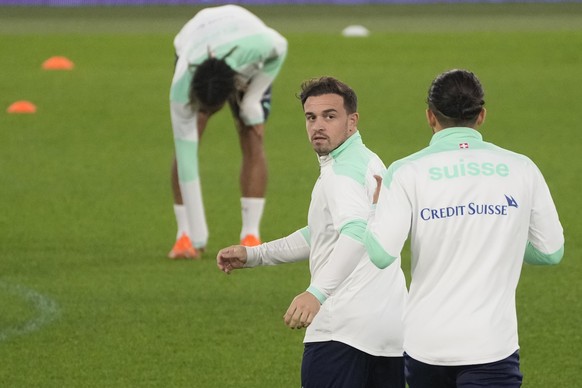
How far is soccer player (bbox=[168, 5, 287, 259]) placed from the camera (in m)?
9.98

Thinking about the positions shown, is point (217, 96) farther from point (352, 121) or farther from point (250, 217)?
point (352, 121)

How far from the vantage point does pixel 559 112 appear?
65.0 feet

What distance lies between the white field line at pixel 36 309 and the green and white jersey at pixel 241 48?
1705 millimetres

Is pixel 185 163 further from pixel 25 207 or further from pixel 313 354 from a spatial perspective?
pixel 313 354

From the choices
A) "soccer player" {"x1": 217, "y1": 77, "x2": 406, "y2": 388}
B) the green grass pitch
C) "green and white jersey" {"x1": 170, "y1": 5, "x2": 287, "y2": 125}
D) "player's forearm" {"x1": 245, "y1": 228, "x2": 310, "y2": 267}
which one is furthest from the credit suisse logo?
"green and white jersey" {"x1": 170, "y1": 5, "x2": 287, "y2": 125}

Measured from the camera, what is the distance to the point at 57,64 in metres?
26.0

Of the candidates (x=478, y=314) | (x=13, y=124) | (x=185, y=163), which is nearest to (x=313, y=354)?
(x=478, y=314)

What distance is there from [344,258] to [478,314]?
0.55m

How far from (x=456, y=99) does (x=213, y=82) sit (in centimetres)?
520

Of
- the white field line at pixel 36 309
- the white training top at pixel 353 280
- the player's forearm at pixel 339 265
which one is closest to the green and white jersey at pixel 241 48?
the white field line at pixel 36 309

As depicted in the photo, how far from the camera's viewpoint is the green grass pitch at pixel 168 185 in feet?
26.7

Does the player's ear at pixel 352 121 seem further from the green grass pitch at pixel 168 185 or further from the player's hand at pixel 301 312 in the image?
the green grass pitch at pixel 168 185

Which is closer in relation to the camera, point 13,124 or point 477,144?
point 477,144

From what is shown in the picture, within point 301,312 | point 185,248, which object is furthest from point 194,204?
point 301,312
